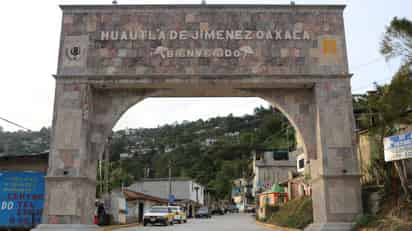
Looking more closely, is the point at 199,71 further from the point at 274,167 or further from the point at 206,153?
the point at 206,153

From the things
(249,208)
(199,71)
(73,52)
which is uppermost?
(73,52)

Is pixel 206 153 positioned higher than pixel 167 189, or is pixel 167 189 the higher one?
pixel 206 153

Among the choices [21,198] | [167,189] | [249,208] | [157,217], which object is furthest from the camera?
[249,208]

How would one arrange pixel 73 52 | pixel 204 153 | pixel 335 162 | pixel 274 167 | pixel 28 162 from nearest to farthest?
Result: pixel 335 162, pixel 73 52, pixel 28 162, pixel 274 167, pixel 204 153

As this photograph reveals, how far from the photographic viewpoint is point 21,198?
13461 millimetres

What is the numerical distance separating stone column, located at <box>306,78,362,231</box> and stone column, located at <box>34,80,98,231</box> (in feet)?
23.6

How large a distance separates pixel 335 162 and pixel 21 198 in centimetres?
1011

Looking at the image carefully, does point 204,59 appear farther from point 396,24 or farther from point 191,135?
point 191,135

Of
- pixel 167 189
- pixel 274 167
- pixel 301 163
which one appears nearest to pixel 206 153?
pixel 167 189

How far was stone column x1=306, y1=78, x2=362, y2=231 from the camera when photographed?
1240cm

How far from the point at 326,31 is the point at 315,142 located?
3706mm

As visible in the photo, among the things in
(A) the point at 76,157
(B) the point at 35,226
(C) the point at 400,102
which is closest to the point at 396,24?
(C) the point at 400,102

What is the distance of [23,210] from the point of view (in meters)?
13.5

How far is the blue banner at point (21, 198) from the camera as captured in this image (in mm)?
→ 13445
